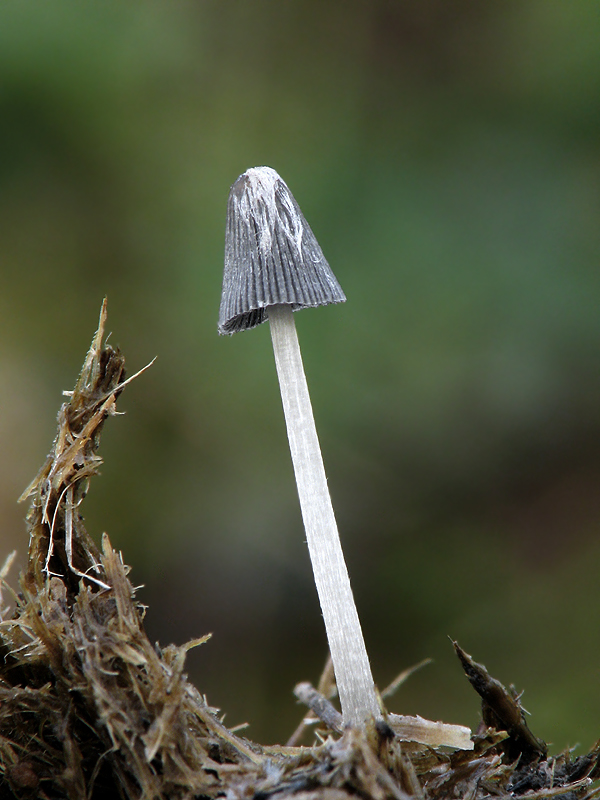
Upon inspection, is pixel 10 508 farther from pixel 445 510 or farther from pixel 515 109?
pixel 515 109

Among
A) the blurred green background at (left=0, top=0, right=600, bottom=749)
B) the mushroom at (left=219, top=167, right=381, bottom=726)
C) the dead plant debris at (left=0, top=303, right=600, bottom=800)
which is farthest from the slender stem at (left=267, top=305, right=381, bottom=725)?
the blurred green background at (left=0, top=0, right=600, bottom=749)

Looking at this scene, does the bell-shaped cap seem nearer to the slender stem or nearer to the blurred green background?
the slender stem

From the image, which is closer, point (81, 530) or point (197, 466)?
point (81, 530)

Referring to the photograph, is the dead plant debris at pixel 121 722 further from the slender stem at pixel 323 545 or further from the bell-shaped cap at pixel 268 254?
the bell-shaped cap at pixel 268 254

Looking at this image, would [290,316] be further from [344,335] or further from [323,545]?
[344,335]

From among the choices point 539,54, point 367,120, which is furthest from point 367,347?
point 539,54

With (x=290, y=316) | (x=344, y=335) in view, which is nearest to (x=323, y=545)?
(x=290, y=316)

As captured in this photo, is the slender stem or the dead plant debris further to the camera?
the slender stem
